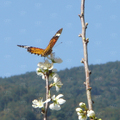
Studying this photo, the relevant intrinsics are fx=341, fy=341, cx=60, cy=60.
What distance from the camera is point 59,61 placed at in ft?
7.11

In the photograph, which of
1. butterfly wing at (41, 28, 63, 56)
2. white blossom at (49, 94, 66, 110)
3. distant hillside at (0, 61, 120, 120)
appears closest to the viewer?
white blossom at (49, 94, 66, 110)

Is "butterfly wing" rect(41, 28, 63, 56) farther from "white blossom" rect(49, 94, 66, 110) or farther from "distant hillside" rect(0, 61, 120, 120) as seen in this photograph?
"distant hillside" rect(0, 61, 120, 120)

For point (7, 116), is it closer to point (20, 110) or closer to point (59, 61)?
point (20, 110)

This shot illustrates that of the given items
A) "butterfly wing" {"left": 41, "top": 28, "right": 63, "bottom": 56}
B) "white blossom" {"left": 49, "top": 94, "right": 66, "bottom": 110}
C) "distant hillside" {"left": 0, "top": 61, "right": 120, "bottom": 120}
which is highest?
"distant hillside" {"left": 0, "top": 61, "right": 120, "bottom": 120}

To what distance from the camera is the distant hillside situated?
244ft

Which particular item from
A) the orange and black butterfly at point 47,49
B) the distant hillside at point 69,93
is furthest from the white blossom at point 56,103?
the distant hillside at point 69,93

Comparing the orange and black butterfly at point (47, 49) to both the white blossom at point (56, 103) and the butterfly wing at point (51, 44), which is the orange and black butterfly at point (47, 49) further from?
the white blossom at point (56, 103)

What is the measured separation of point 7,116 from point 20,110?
540 cm

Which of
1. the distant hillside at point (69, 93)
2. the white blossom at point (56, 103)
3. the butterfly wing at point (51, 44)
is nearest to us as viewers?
the white blossom at point (56, 103)

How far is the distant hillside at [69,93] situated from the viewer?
244ft

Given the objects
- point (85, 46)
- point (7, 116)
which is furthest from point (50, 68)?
point (7, 116)

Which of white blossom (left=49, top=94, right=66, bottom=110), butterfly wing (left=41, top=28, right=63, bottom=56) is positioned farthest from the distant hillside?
white blossom (left=49, top=94, right=66, bottom=110)

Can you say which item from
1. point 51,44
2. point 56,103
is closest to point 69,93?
point 51,44

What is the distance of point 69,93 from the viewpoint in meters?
96.2
